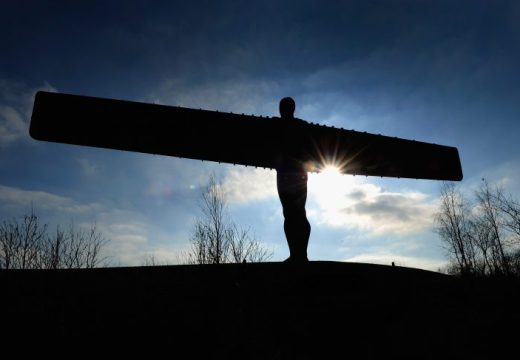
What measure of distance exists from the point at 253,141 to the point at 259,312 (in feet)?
5.77

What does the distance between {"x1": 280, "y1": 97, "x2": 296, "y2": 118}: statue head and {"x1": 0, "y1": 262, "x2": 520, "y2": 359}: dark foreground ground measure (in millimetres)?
1738

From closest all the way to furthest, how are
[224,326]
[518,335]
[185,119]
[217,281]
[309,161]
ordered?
[224,326]
[518,335]
[217,281]
[185,119]
[309,161]

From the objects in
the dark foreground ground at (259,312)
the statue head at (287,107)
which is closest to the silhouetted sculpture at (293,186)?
the statue head at (287,107)

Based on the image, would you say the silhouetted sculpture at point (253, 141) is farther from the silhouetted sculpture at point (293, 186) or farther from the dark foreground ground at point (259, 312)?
the dark foreground ground at point (259, 312)

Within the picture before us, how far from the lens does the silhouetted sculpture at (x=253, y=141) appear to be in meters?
3.02

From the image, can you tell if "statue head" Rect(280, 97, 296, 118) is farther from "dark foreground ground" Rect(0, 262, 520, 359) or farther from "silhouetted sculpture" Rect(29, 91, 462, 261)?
"dark foreground ground" Rect(0, 262, 520, 359)

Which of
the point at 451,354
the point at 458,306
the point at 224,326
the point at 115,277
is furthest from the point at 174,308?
the point at 458,306

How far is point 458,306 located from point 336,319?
51.3 inches

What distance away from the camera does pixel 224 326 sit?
218cm

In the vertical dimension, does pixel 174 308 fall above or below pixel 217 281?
below

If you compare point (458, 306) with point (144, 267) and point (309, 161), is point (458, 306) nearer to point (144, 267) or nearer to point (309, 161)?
point (309, 161)

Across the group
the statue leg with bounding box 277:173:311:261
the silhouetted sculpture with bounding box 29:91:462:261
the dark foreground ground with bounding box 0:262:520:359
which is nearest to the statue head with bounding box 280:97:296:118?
the silhouetted sculpture with bounding box 29:91:462:261

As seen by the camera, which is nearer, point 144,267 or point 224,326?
point 224,326

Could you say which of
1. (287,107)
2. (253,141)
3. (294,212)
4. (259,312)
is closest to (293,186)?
→ (294,212)
